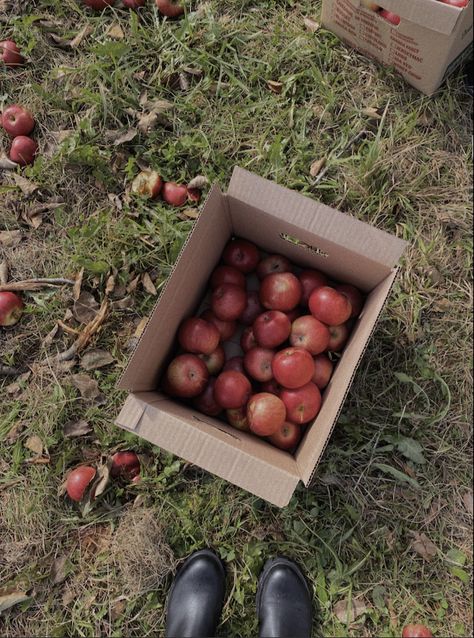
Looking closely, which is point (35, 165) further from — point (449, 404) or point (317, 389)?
point (449, 404)

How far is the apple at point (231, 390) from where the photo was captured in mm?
2314

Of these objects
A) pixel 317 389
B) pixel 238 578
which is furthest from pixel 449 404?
pixel 238 578

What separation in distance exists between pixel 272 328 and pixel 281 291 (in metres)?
0.19

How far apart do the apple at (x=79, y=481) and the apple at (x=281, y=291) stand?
1273 millimetres

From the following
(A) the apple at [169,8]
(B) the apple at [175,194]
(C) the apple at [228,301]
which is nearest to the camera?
(C) the apple at [228,301]

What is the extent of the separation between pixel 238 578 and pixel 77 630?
2.86 feet

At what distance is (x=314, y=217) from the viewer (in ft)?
6.83

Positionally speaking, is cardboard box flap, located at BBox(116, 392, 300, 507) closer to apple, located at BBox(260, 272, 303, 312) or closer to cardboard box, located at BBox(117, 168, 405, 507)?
cardboard box, located at BBox(117, 168, 405, 507)

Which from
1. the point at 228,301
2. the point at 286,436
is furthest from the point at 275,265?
the point at 286,436

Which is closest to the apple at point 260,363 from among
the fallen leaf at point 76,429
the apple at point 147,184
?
the fallen leaf at point 76,429

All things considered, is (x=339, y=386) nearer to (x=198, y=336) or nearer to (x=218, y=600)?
(x=198, y=336)

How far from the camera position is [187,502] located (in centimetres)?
272

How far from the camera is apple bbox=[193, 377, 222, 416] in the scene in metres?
2.43

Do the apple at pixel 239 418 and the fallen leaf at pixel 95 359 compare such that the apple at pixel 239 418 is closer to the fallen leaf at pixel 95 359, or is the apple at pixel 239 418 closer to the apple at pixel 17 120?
the fallen leaf at pixel 95 359
